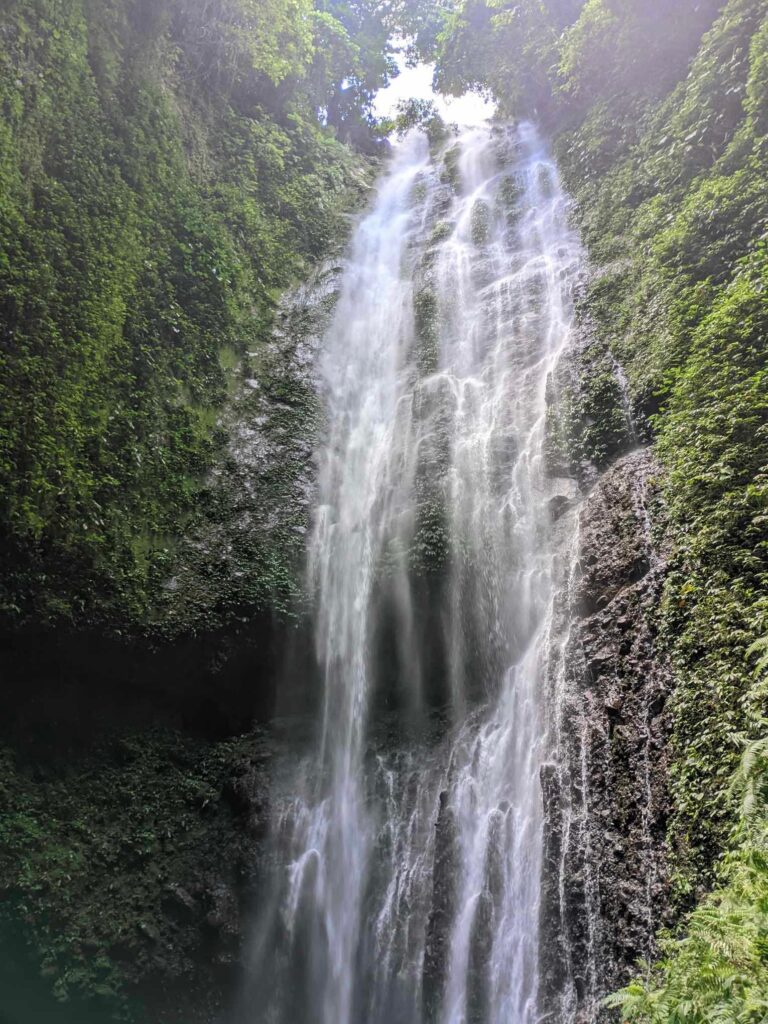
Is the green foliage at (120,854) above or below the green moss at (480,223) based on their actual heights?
below

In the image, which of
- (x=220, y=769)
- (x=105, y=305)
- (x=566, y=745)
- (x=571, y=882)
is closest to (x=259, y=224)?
(x=105, y=305)

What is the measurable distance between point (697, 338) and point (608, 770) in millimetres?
5214

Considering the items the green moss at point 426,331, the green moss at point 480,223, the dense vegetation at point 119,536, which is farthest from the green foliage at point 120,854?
the green moss at point 480,223

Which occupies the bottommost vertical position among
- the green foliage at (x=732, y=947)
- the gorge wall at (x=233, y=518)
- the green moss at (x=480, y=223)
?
the green foliage at (x=732, y=947)

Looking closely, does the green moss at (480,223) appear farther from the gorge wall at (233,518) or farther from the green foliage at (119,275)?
the green foliage at (119,275)

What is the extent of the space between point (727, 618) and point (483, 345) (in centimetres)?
695

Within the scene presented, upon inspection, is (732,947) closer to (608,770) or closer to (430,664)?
(608,770)

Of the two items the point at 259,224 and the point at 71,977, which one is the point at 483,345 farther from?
the point at 71,977

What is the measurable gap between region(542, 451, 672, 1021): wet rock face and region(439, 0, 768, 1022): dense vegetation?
27 centimetres

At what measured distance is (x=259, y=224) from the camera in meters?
13.7

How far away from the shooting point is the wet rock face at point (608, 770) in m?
5.23

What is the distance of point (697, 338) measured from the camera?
7.87 metres

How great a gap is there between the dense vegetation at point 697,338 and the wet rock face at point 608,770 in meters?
0.27

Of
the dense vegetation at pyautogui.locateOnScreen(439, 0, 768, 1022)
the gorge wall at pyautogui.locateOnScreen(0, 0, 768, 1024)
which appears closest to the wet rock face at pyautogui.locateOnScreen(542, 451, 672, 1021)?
the gorge wall at pyautogui.locateOnScreen(0, 0, 768, 1024)
